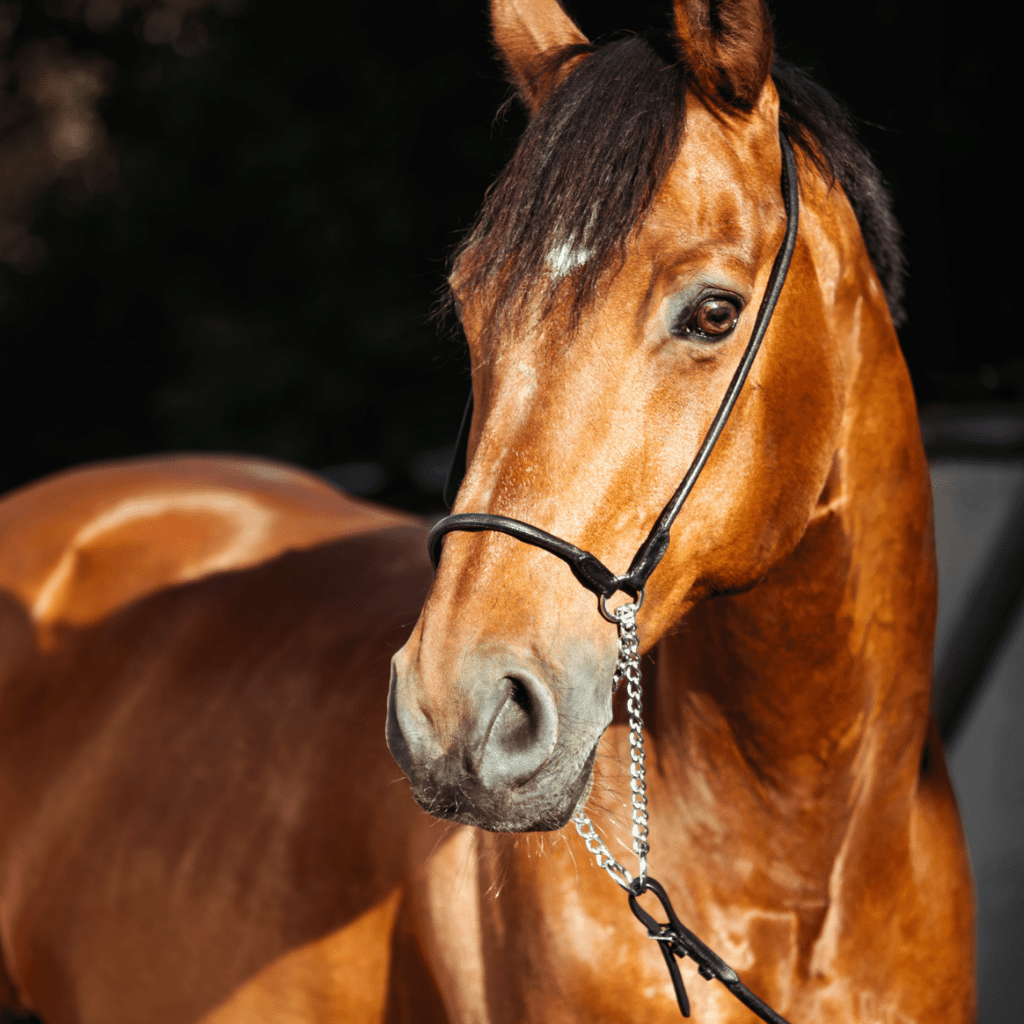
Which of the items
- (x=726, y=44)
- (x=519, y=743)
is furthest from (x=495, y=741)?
(x=726, y=44)

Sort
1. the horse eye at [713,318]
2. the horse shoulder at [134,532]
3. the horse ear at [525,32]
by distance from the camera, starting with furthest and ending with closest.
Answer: the horse shoulder at [134,532] < the horse ear at [525,32] < the horse eye at [713,318]

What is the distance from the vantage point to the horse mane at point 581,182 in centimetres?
104

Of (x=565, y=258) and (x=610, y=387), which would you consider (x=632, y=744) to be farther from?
(x=565, y=258)

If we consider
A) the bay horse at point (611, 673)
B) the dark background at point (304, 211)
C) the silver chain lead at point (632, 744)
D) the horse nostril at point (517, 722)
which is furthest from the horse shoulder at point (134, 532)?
the dark background at point (304, 211)

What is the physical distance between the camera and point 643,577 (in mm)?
1019

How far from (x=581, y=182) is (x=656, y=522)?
0.38 metres

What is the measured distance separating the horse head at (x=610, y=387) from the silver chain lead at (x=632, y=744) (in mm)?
25

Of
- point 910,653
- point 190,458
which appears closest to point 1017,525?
point 910,653

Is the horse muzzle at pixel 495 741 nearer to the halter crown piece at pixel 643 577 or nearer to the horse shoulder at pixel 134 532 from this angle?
the halter crown piece at pixel 643 577

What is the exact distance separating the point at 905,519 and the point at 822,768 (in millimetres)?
327

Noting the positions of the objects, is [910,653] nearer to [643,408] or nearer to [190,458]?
[643,408]

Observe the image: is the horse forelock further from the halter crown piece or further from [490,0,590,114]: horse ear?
[490,0,590,114]: horse ear

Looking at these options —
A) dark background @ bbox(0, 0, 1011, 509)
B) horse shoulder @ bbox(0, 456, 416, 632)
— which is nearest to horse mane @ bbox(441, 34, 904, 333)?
horse shoulder @ bbox(0, 456, 416, 632)

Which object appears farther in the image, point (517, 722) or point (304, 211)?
point (304, 211)
